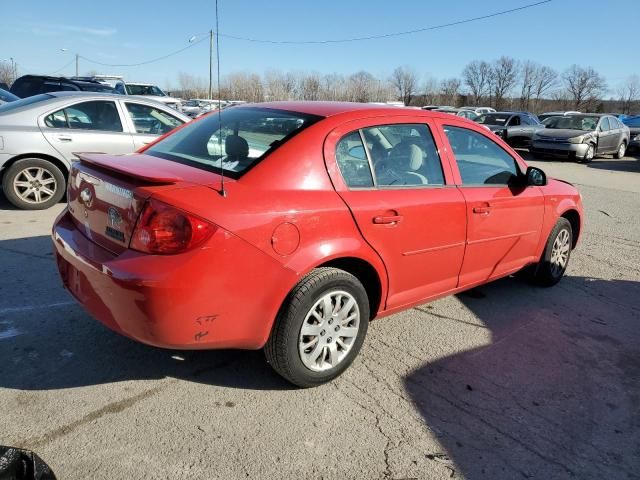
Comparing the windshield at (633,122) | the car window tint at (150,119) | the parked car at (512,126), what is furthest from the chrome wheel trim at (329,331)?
the windshield at (633,122)

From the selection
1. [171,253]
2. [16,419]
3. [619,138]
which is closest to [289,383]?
[171,253]

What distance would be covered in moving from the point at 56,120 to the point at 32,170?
733mm

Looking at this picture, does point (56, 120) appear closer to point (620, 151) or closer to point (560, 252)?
point (560, 252)

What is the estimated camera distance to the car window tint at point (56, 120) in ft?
21.8

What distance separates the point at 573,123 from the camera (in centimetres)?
1898

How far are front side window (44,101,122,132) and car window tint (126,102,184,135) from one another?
242 millimetres

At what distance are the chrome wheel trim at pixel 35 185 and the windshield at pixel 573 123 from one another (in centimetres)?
1761

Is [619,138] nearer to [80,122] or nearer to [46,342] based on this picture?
[80,122]

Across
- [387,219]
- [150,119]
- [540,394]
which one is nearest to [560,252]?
[540,394]

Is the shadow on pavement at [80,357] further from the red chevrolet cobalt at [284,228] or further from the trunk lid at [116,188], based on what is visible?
the trunk lid at [116,188]

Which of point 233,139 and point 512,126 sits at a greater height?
point 512,126

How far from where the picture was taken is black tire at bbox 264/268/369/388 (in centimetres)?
272

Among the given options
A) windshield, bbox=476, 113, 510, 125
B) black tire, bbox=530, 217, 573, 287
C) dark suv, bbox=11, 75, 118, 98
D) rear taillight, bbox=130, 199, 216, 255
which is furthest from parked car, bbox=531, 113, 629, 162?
rear taillight, bbox=130, 199, 216, 255

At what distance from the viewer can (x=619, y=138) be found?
19781mm
